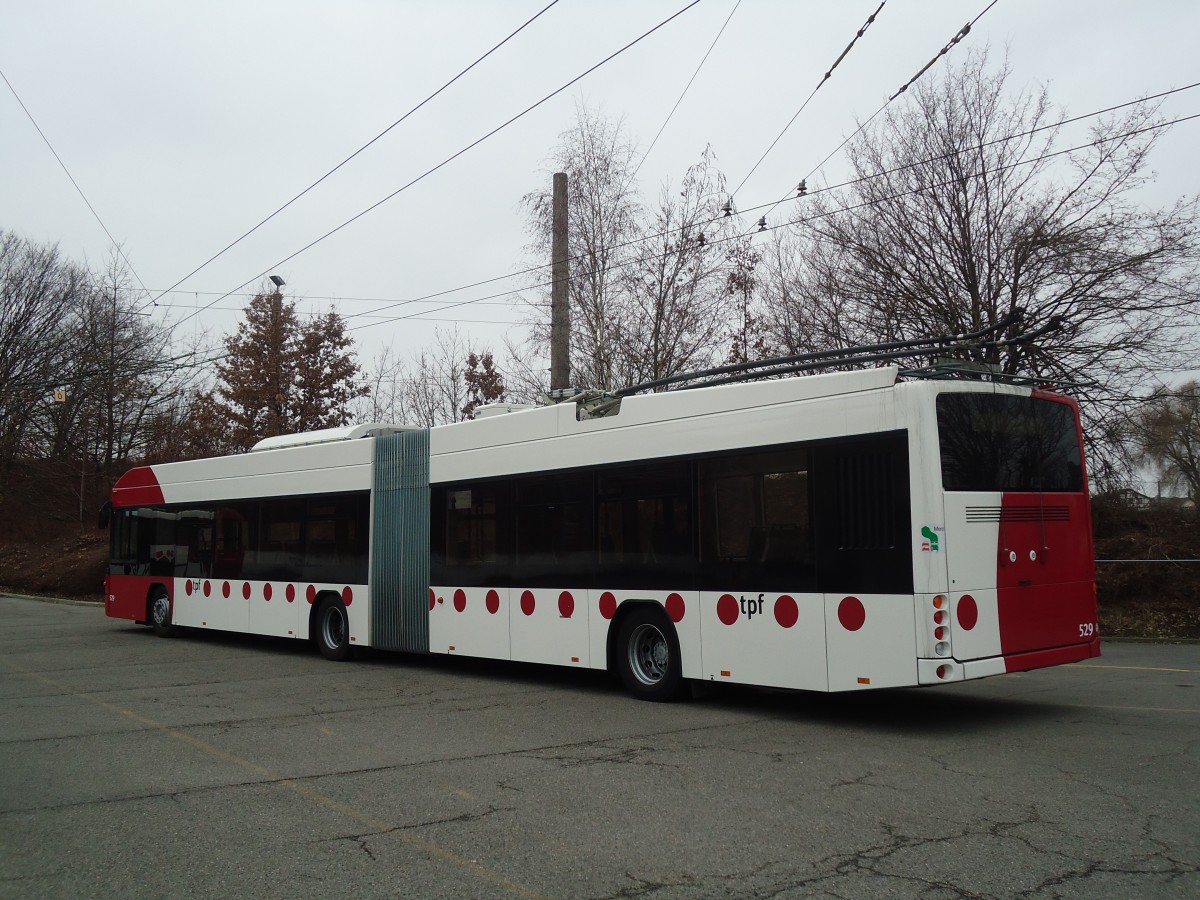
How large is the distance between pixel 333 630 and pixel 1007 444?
10629 mm

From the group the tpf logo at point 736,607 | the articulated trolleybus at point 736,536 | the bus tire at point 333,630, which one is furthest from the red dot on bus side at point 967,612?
the bus tire at point 333,630

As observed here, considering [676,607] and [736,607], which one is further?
[676,607]

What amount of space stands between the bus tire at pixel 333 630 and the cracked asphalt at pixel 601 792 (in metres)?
3.05

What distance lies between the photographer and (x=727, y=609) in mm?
10164

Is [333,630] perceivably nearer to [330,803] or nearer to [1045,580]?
[330,803]

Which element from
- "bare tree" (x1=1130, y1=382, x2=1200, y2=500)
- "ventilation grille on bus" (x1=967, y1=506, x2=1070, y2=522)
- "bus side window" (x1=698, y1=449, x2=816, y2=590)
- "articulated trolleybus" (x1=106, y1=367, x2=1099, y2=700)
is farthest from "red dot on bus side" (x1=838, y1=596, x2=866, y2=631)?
"bare tree" (x1=1130, y1=382, x2=1200, y2=500)

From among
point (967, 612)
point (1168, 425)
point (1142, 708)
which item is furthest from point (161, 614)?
point (1168, 425)

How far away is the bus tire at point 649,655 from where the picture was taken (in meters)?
10.8

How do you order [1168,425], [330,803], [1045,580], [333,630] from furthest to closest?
[1168,425] → [333,630] → [1045,580] → [330,803]

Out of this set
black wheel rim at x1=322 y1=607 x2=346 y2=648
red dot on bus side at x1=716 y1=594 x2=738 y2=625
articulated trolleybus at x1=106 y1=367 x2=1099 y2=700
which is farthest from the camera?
A: black wheel rim at x1=322 y1=607 x2=346 y2=648

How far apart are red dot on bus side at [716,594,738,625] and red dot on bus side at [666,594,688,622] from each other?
1.56 ft

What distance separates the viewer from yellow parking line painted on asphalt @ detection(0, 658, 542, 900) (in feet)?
17.0

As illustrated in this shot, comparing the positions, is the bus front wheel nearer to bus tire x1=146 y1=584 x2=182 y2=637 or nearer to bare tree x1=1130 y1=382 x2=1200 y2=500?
bus tire x1=146 y1=584 x2=182 y2=637

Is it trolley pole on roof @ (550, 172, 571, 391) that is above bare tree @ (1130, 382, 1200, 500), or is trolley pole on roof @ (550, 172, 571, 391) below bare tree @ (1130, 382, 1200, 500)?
above
